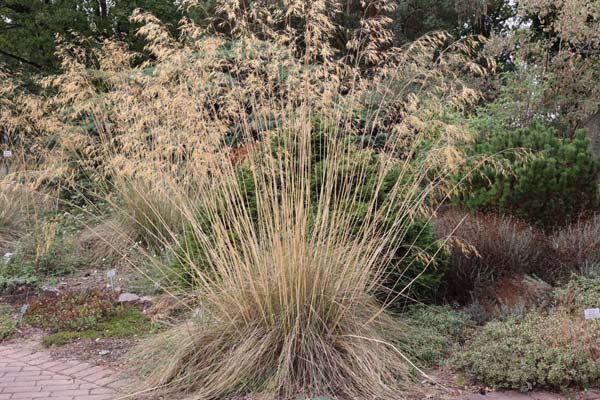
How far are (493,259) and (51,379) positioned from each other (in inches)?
144

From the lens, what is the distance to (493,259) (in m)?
5.31

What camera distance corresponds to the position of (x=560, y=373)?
3.37 metres

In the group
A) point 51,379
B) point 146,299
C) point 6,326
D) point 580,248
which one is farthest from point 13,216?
point 580,248

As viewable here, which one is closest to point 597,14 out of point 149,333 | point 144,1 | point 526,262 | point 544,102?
point 544,102

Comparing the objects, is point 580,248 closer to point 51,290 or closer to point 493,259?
point 493,259

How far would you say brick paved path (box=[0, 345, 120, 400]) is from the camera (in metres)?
3.61

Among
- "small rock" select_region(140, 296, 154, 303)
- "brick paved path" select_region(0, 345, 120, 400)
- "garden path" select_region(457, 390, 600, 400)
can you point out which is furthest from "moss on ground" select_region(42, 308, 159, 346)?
"garden path" select_region(457, 390, 600, 400)

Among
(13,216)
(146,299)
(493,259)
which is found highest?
(13,216)

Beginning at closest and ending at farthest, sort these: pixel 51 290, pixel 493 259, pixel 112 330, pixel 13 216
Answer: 1. pixel 112 330
2. pixel 493 259
3. pixel 51 290
4. pixel 13 216

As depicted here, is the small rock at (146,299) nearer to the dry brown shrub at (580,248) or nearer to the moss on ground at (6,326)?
the moss on ground at (6,326)

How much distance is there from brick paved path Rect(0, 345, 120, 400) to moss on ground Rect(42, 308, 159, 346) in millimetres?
216

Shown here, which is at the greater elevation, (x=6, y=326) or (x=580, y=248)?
(x=580, y=248)

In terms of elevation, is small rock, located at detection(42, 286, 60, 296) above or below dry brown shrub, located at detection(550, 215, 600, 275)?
below

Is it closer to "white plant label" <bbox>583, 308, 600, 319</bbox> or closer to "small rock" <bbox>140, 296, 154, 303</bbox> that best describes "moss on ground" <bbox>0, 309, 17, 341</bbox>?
"small rock" <bbox>140, 296, 154, 303</bbox>
